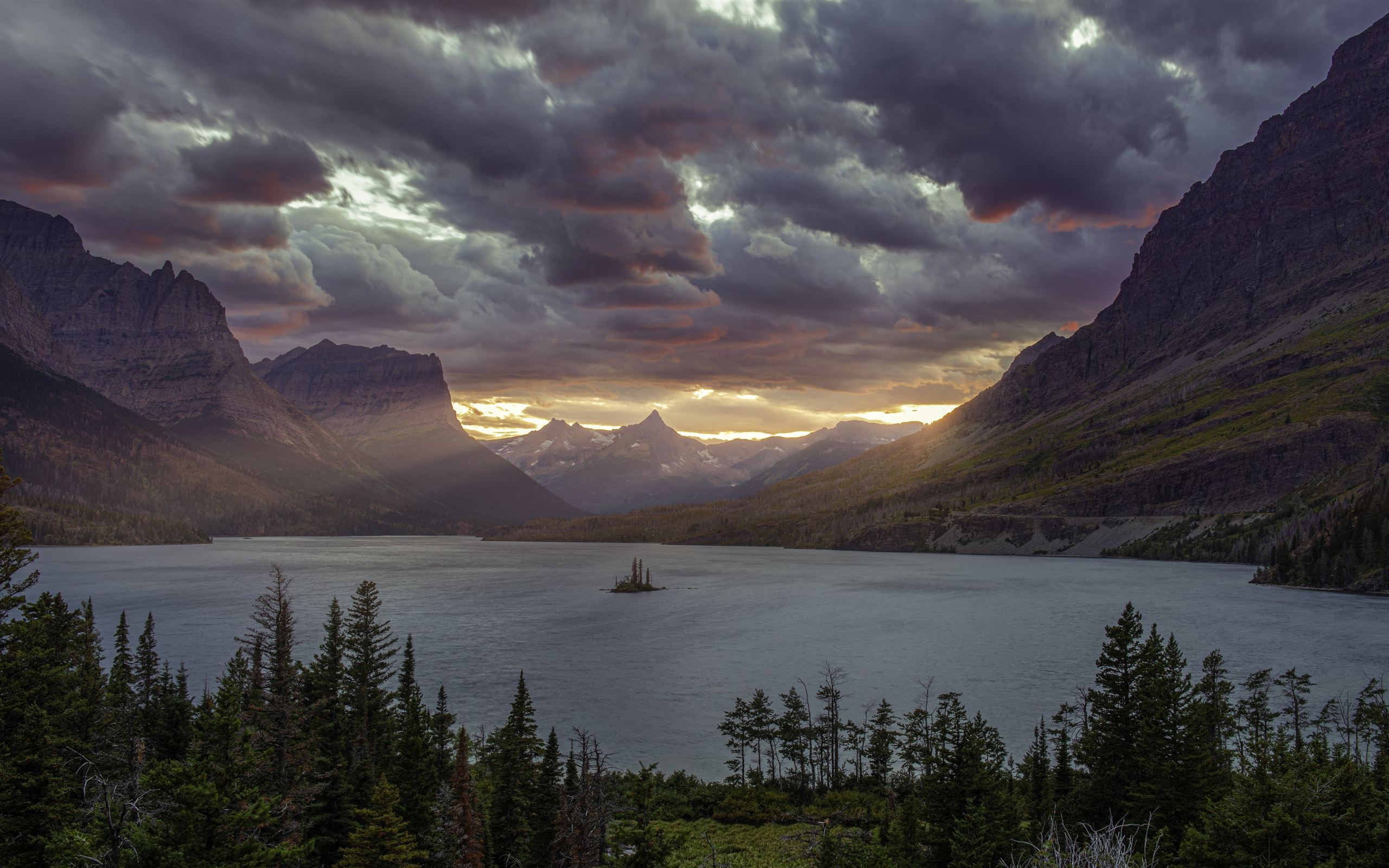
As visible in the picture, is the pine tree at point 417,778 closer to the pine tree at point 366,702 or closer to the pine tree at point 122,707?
the pine tree at point 366,702

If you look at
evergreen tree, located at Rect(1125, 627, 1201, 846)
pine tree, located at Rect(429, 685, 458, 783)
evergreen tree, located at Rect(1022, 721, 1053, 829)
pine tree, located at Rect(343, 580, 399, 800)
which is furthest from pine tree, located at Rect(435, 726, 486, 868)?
evergreen tree, located at Rect(1125, 627, 1201, 846)

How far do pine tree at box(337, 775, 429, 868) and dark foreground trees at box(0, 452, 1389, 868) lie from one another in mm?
128

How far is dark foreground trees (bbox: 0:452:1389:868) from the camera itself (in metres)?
26.2

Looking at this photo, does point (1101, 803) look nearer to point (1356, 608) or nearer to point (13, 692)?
point (13, 692)

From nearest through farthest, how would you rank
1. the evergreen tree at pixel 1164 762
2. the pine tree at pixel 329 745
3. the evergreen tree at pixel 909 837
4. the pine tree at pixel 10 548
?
the pine tree at pixel 10 548 < the evergreen tree at pixel 909 837 < the evergreen tree at pixel 1164 762 < the pine tree at pixel 329 745

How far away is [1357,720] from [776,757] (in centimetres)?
5030

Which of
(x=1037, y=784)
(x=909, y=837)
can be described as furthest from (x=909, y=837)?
(x=1037, y=784)

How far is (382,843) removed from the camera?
3291 centimetres

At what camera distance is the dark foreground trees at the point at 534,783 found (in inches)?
Answer: 1031

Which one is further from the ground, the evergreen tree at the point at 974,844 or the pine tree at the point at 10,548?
the pine tree at the point at 10,548

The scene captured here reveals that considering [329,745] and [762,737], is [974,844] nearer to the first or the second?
[762,737]

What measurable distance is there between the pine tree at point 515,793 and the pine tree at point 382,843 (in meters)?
11.6

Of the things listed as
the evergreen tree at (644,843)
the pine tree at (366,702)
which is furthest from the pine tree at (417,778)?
the evergreen tree at (644,843)

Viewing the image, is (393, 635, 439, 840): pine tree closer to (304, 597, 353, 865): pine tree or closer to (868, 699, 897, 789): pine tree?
(304, 597, 353, 865): pine tree
